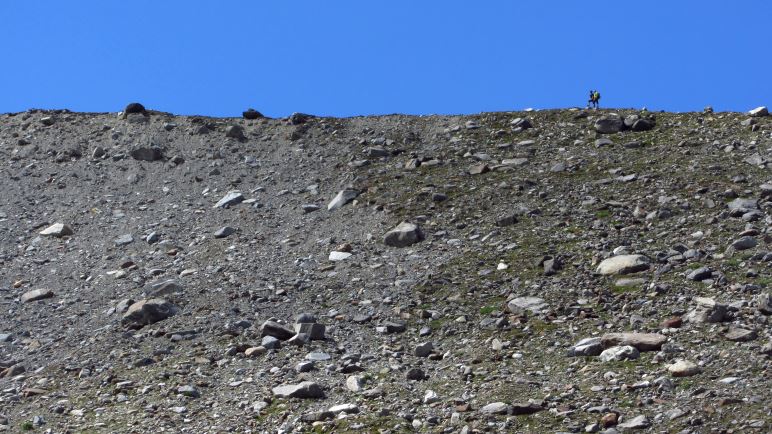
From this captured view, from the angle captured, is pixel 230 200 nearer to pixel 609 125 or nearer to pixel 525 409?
pixel 609 125

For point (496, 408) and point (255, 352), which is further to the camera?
point (255, 352)

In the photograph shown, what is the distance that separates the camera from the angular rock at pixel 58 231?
2020 cm

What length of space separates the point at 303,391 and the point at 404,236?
557 centimetres

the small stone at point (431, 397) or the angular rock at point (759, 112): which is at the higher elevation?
the angular rock at point (759, 112)

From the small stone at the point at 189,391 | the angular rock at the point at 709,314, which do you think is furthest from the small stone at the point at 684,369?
the small stone at the point at 189,391

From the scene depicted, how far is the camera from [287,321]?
14.9m

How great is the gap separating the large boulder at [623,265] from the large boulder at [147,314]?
6.00 meters

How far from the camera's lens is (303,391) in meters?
12.1

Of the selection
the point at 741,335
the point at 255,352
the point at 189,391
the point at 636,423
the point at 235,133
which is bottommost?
the point at 636,423

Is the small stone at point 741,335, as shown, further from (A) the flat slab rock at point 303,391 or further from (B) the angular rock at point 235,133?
(B) the angular rock at point 235,133

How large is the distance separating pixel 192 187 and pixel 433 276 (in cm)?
778

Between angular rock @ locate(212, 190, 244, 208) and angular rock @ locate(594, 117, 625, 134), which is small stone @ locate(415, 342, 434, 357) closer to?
angular rock @ locate(212, 190, 244, 208)

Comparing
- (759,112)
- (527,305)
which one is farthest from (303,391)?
(759,112)

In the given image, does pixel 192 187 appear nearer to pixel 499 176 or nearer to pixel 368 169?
pixel 368 169
